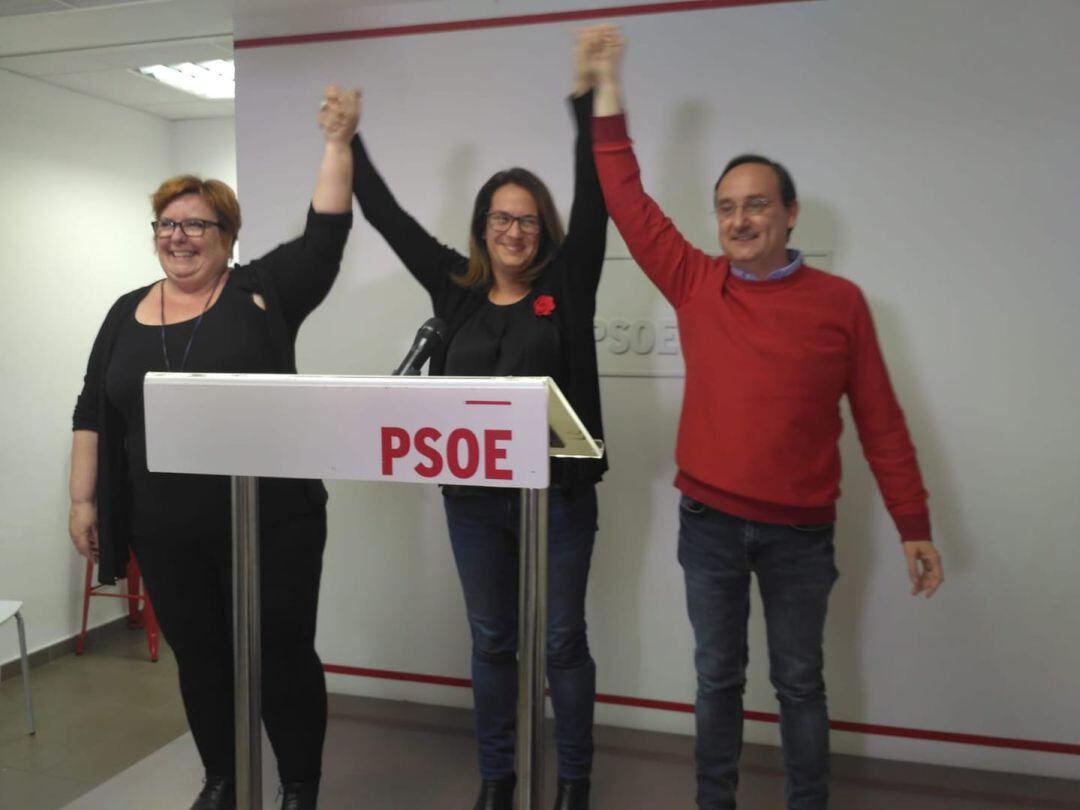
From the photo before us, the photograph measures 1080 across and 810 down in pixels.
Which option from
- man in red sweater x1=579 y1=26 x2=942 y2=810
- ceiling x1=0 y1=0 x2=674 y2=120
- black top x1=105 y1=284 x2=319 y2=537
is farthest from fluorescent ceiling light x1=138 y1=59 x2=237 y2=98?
man in red sweater x1=579 y1=26 x2=942 y2=810

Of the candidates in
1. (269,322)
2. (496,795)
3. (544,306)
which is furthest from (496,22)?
(496,795)

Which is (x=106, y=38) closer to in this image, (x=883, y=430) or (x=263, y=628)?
(x=263, y=628)

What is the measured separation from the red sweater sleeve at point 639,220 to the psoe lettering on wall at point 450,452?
0.89 metres

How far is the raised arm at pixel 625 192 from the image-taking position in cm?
169

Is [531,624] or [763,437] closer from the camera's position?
[531,624]

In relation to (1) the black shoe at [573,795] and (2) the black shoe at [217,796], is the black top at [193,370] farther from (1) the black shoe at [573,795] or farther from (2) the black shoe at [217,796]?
(1) the black shoe at [573,795]

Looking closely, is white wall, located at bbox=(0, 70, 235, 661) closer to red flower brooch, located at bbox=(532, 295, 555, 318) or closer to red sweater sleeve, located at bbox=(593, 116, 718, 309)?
red flower brooch, located at bbox=(532, 295, 555, 318)

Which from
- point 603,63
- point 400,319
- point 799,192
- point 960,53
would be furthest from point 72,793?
point 960,53

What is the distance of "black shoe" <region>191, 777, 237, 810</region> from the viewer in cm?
Answer: 181

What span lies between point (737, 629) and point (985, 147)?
1384 mm

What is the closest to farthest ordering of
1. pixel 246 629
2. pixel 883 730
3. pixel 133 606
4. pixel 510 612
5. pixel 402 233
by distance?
pixel 246 629 < pixel 510 612 < pixel 402 233 < pixel 883 730 < pixel 133 606

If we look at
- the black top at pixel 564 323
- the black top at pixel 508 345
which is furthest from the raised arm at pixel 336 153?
the black top at pixel 508 345

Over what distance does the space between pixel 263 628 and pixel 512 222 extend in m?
1.01

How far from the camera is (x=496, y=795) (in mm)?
1817
